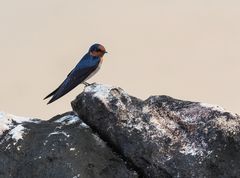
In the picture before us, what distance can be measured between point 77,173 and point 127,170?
0.91m

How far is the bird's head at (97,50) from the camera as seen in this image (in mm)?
12438

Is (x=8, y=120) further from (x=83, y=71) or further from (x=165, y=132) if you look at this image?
(x=165, y=132)

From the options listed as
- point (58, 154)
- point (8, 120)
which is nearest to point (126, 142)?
point (58, 154)

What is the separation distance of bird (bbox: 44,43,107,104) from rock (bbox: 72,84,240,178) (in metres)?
1.53

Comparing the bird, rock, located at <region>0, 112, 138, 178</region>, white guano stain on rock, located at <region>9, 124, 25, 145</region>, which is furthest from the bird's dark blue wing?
rock, located at <region>0, 112, 138, 178</region>

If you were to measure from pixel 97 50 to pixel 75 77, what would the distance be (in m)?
0.90

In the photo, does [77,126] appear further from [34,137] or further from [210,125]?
[210,125]

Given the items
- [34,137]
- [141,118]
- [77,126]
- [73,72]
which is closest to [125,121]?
[141,118]

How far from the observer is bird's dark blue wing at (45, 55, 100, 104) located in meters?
12.0

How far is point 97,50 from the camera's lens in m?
12.4

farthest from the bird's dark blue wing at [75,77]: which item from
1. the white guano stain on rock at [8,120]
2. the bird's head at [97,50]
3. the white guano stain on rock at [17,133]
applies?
the white guano stain on rock at [17,133]

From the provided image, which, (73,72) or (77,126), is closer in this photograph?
(77,126)

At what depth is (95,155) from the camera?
958cm

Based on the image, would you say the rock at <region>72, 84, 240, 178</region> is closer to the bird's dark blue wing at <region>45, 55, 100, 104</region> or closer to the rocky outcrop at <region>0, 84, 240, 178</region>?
the rocky outcrop at <region>0, 84, 240, 178</region>
